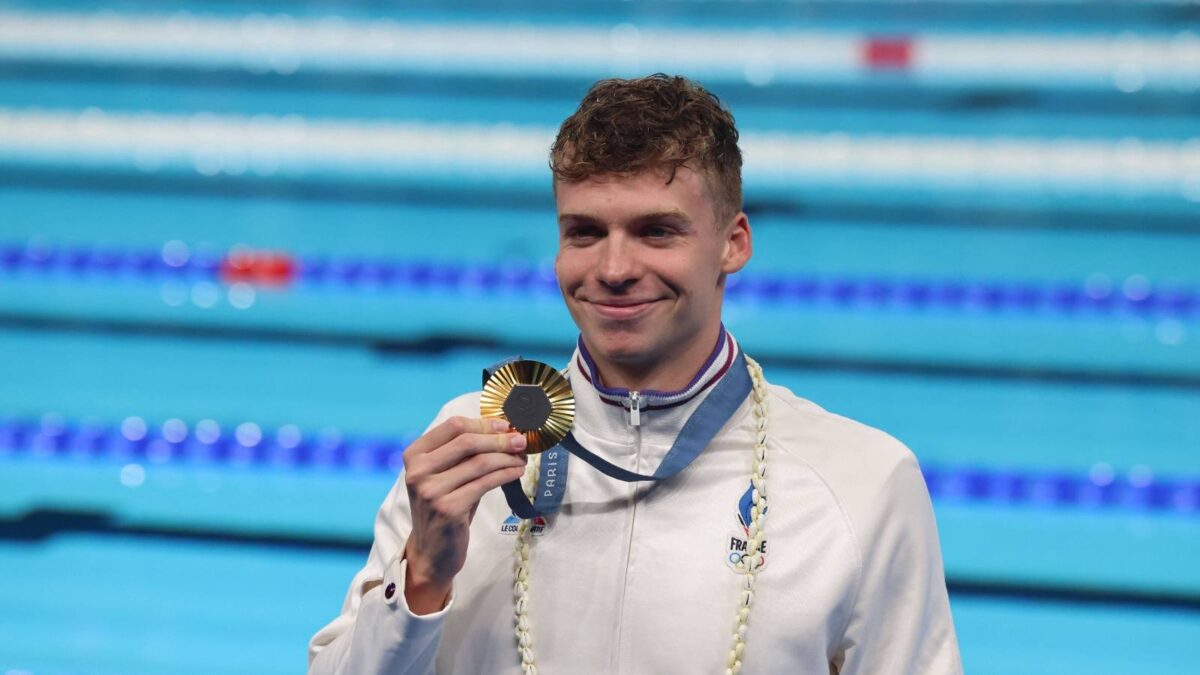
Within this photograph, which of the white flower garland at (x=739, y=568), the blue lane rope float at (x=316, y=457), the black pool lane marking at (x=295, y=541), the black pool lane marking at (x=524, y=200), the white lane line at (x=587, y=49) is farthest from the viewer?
the white lane line at (x=587, y=49)

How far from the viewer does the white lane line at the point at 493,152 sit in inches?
206

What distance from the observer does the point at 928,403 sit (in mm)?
4383

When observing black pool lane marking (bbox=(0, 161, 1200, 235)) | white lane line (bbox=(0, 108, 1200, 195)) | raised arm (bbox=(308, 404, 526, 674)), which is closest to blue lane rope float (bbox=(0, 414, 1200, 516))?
black pool lane marking (bbox=(0, 161, 1200, 235))

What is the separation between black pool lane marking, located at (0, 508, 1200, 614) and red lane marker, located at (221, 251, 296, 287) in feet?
4.16

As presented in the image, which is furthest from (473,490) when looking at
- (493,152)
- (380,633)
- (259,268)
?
(493,152)

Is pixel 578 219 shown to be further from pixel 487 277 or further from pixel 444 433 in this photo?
pixel 487 277

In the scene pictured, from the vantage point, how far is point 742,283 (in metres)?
4.99

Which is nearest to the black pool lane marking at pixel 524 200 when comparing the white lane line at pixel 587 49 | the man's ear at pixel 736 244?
the white lane line at pixel 587 49

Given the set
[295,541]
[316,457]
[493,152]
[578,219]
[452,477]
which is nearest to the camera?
[452,477]

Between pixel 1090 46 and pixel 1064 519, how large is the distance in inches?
97.5

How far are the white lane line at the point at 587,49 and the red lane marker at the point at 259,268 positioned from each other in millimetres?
1196

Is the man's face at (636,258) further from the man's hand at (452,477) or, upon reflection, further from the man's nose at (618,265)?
the man's hand at (452,477)

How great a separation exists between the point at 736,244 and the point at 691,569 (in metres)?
0.34

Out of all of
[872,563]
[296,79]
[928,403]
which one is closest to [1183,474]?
[928,403]
